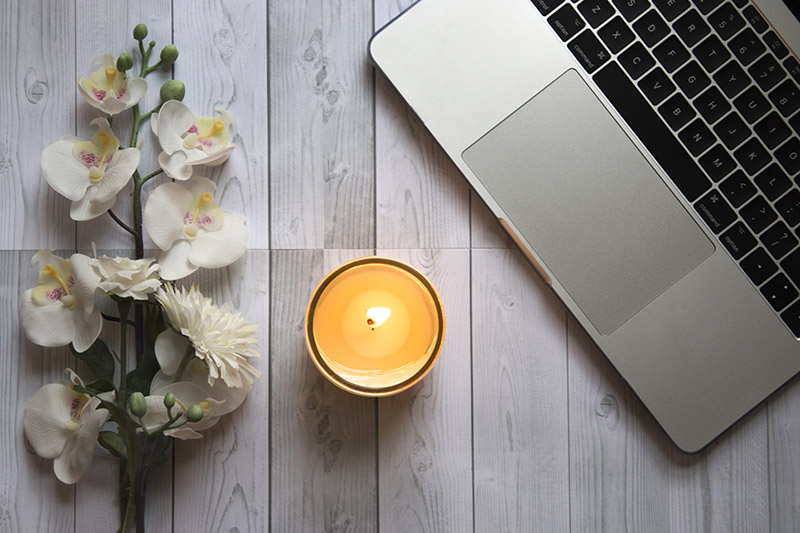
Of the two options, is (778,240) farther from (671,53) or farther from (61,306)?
(61,306)

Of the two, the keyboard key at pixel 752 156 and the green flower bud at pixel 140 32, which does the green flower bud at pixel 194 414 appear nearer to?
the green flower bud at pixel 140 32

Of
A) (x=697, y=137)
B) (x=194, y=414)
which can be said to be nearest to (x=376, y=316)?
(x=194, y=414)

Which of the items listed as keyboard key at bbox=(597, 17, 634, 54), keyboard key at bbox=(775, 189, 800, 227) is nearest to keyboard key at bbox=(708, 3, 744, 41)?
keyboard key at bbox=(597, 17, 634, 54)

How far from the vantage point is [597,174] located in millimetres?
735

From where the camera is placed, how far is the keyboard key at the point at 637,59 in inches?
28.4

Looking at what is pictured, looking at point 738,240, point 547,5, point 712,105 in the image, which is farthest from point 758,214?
point 547,5

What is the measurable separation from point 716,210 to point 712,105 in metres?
0.13

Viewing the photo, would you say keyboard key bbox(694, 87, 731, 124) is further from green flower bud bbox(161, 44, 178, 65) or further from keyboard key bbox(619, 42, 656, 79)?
green flower bud bbox(161, 44, 178, 65)

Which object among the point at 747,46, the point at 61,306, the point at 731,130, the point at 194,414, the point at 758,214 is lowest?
the point at 194,414

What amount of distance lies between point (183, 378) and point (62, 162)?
0.30 metres

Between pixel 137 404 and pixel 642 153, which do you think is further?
pixel 642 153

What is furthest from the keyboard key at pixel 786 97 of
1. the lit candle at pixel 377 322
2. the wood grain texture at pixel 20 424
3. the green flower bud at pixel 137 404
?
the wood grain texture at pixel 20 424

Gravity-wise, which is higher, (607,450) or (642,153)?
(642,153)

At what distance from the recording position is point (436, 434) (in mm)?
771
